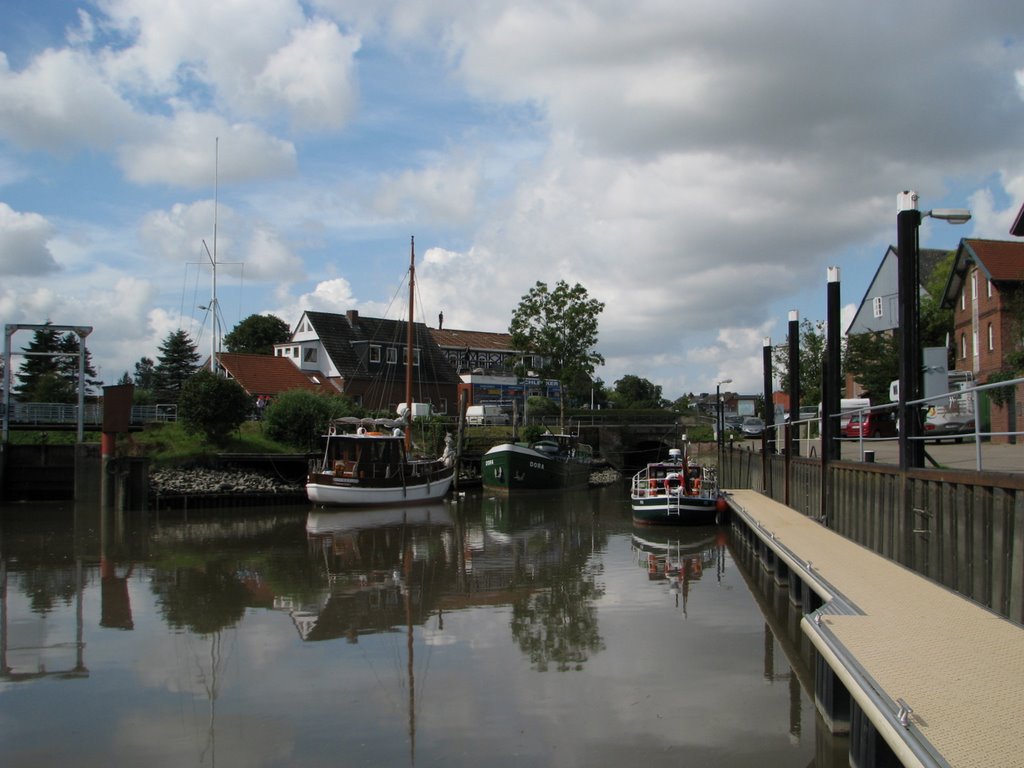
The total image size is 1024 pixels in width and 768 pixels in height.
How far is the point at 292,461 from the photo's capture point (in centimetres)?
3522

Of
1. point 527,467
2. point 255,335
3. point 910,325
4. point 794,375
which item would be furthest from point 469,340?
point 910,325

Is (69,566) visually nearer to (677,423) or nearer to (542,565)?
(542,565)

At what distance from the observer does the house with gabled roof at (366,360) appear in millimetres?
60594

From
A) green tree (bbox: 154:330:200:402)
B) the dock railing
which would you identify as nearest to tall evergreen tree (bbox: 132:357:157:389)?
green tree (bbox: 154:330:200:402)

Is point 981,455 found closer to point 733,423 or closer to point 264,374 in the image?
point 264,374

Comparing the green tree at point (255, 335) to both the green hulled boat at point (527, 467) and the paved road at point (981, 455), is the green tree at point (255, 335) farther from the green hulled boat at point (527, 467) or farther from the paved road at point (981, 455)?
the paved road at point (981, 455)

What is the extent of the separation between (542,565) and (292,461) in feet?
60.2

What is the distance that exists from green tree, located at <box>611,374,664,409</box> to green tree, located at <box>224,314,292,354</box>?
150ft

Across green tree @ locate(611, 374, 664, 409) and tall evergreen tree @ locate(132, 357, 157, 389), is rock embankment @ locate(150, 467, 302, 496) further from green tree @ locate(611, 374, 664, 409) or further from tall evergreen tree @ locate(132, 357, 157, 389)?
green tree @ locate(611, 374, 664, 409)

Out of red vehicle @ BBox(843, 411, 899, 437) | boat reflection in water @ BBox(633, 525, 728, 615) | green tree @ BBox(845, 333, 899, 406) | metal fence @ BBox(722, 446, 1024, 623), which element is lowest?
boat reflection in water @ BBox(633, 525, 728, 615)

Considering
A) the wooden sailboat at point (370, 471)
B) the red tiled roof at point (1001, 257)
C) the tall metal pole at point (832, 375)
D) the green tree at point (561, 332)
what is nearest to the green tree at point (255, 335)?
the green tree at point (561, 332)

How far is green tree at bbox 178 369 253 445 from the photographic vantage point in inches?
1366

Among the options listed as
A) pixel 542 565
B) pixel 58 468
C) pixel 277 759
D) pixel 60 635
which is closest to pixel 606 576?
pixel 542 565

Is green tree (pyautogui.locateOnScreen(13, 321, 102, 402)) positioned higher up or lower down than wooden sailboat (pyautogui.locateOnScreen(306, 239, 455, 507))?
higher up
